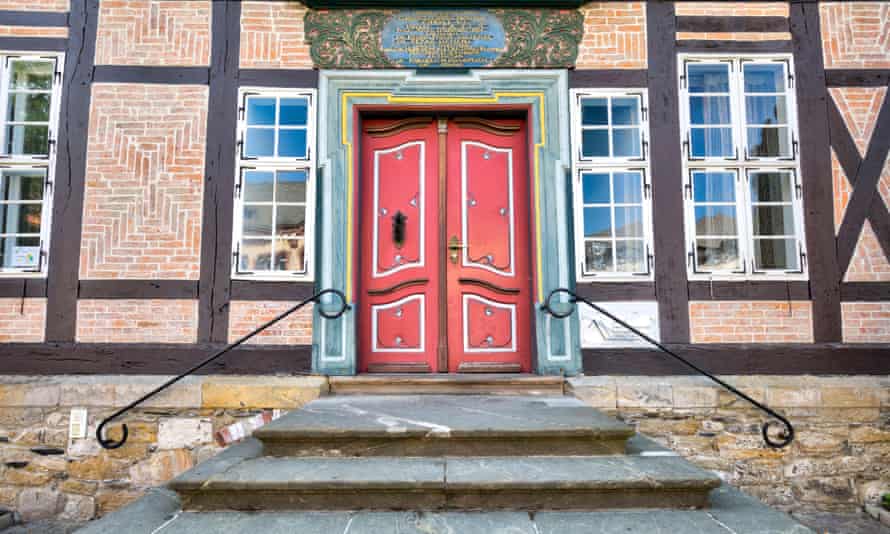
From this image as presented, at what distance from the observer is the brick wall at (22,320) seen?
463 cm

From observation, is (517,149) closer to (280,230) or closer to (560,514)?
(280,230)

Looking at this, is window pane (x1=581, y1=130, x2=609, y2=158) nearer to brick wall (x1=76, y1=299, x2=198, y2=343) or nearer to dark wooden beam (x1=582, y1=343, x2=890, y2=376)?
dark wooden beam (x1=582, y1=343, x2=890, y2=376)

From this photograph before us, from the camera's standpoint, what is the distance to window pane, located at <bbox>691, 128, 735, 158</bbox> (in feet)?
16.1

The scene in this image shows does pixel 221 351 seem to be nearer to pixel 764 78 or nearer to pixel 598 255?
pixel 598 255

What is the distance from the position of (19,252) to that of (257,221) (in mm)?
2027

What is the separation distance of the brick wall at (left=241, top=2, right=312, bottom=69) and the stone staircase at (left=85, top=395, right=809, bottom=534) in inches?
127

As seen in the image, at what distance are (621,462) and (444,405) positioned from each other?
134 centimetres

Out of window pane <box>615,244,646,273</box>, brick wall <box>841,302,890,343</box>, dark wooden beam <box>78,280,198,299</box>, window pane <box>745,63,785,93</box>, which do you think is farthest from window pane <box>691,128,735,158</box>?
dark wooden beam <box>78,280,198,299</box>

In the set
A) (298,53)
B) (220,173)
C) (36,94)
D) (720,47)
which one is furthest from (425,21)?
(36,94)

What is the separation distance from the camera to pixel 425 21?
16.4 feet

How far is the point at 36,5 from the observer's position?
492 centimetres

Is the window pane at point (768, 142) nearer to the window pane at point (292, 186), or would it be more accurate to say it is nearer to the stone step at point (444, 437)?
the stone step at point (444, 437)

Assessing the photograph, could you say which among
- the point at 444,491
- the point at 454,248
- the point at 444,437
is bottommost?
the point at 444,491

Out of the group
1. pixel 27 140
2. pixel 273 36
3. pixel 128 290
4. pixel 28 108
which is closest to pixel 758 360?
pixel 273 36
